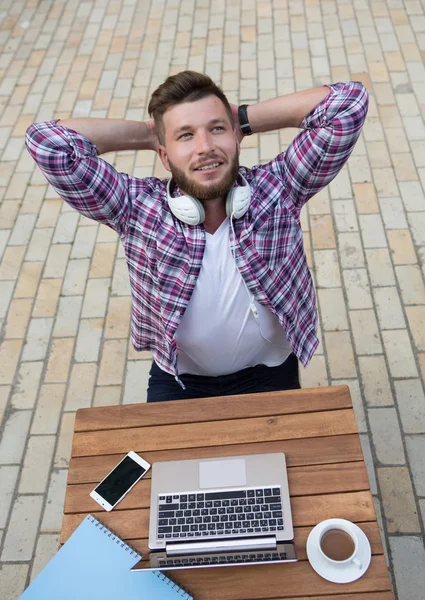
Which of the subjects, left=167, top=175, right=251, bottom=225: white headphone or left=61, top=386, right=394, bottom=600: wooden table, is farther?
left=167, top=175, right=251, bottom=225: white headphone

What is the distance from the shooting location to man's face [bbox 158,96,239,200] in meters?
1.91

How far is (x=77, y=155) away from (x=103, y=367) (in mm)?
1513

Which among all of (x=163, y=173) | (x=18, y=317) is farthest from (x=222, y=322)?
(x=163, y=173)

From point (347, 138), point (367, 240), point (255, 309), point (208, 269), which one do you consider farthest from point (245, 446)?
point (367, 240)

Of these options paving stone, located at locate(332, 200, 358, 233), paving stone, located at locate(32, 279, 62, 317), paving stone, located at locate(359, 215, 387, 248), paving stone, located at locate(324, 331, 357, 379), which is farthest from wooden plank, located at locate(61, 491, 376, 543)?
paving stone, located at locate(332, 200, 358, 233)

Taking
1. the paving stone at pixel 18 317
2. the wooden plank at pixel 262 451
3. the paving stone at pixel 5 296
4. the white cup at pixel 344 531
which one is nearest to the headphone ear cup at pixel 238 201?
the wooden plank at pixel 262 451

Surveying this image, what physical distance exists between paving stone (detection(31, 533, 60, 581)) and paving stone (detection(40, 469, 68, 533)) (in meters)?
0.03

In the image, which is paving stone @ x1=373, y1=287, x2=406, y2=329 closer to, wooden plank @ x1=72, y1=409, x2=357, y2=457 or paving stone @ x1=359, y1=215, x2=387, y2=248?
paving stone @ x1=359, y1=215, x2=387, y2=248

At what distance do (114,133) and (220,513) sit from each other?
1309 millimetres

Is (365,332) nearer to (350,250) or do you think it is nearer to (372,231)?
(350,250)

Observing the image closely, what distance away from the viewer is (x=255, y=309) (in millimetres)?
1935

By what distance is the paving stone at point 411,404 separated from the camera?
273 centimetres

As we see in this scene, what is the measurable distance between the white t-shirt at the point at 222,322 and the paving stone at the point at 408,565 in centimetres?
101

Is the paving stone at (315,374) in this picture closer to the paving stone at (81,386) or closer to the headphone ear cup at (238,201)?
the paving stone at (81,386)
